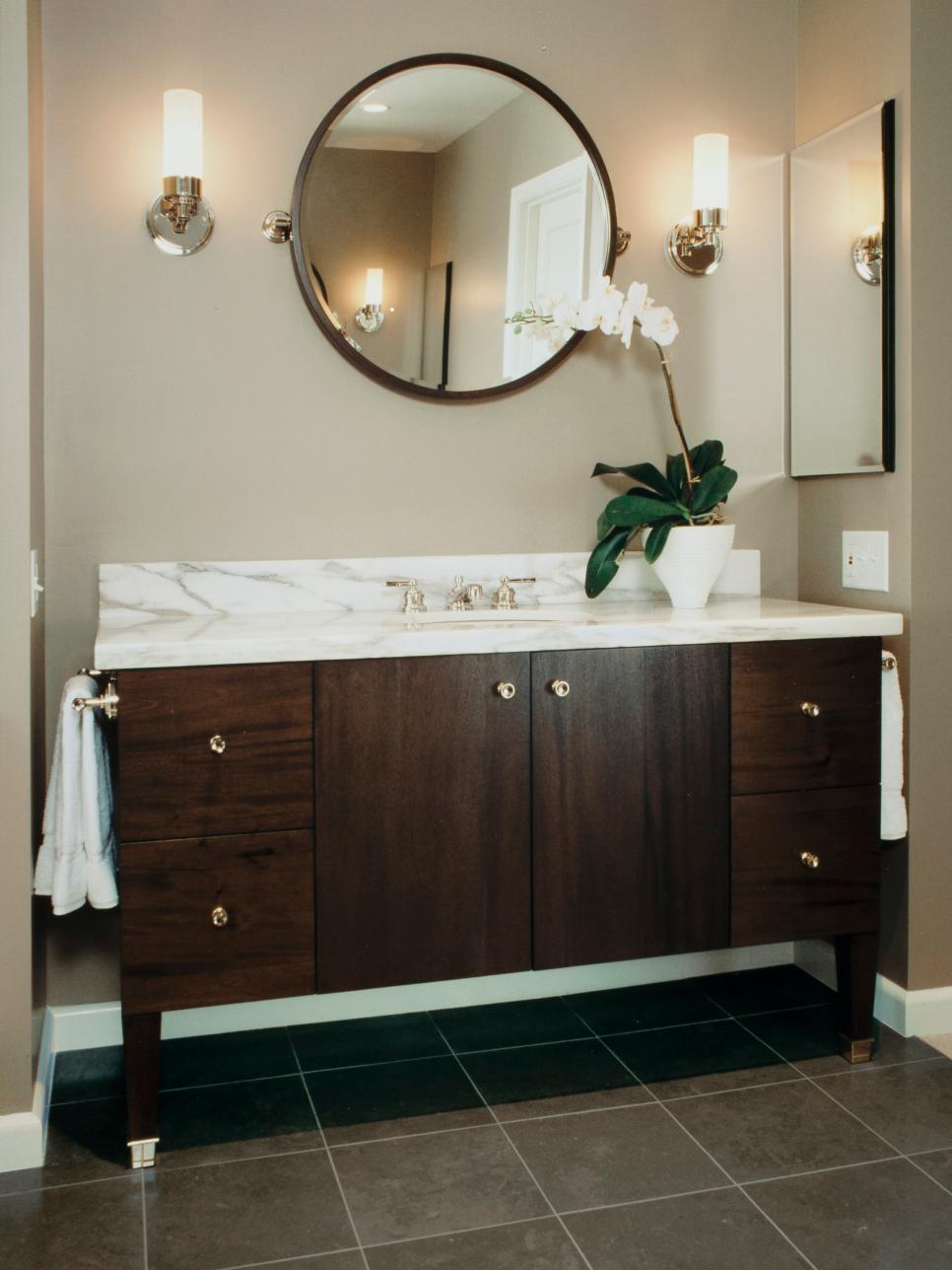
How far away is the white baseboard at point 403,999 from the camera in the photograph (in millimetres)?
2307

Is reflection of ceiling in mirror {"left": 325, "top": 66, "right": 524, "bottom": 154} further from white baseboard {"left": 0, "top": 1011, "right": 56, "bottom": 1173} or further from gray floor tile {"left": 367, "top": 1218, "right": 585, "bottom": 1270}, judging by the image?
gray floor tile {"left": 367, "top": 1218, "right": 585, "bottom": 1270}

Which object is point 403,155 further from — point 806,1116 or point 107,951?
point 806,1116

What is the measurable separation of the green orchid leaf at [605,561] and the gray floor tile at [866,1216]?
3.72 feet

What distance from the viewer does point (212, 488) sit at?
232 cm

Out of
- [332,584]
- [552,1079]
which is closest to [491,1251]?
[552,1079]

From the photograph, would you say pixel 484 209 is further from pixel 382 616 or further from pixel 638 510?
pixel 382 616

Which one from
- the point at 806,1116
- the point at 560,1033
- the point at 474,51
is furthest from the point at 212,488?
the point at 806,1116

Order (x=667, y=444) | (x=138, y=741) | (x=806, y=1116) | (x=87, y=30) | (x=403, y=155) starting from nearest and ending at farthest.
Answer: (x=138, y=741) → (x=806, y=1116) → (x=87, y=30) → (x=403, y=155) → (x=667, y=444)

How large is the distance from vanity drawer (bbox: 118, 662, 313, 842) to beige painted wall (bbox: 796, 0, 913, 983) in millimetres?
1194

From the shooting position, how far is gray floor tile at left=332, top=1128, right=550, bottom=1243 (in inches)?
68.3

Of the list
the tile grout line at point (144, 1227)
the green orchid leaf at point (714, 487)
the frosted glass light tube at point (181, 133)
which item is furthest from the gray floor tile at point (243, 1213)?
the frosted glass light tube at point (181, 133)

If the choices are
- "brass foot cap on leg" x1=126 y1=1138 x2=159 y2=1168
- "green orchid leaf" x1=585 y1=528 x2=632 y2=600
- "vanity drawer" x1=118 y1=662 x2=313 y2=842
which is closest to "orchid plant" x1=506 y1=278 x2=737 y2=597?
"green orchid leaf" x1=585 y1=528 x2=632 y2=600

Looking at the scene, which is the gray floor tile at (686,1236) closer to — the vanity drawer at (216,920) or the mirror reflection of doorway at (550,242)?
the vanity drawer at (216,920)

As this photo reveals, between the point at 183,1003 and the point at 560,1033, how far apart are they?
82 centimetres
